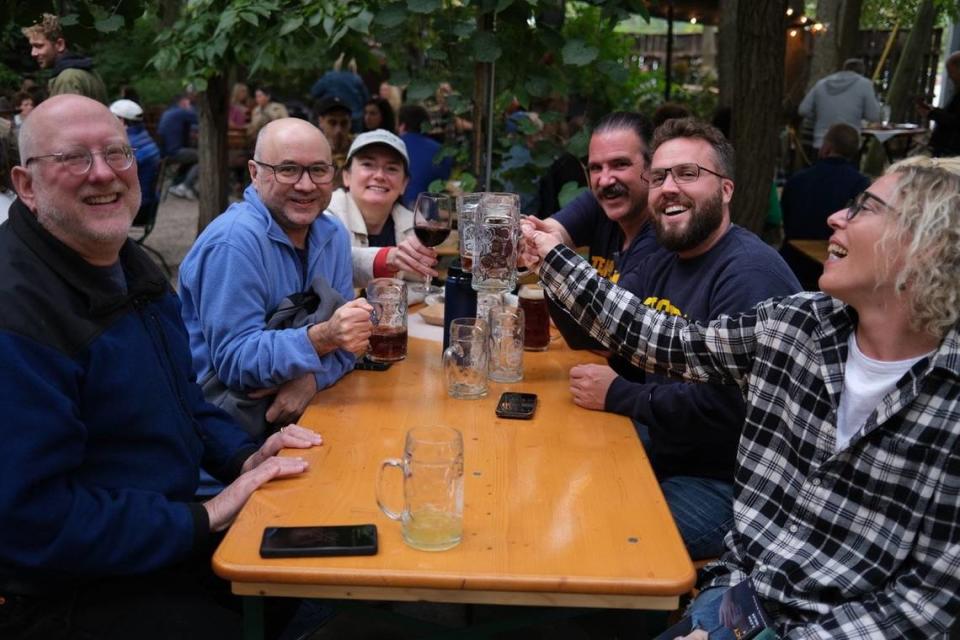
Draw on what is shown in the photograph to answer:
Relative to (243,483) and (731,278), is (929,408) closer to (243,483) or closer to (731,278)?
(731,278)

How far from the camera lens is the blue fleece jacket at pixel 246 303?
2342 millimetres

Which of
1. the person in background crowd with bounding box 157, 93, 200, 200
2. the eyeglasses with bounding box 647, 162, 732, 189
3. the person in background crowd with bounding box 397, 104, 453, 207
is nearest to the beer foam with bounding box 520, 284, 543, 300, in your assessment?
the eyeglasses with bounding box 647, 162, 732, 189

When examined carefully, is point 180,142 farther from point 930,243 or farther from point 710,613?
point 930,243

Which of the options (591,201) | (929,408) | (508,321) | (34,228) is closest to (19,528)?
(34,228)

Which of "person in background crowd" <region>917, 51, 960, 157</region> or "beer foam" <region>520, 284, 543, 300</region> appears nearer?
"beer foam" <region>520, 284, 543, 300</region>

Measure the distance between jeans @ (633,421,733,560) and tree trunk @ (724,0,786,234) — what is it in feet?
9.46

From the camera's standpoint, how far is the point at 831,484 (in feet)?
5.60

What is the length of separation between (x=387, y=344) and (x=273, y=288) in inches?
13.7

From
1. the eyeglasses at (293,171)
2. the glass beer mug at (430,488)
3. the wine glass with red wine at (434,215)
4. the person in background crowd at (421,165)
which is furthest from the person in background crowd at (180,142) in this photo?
the glass beer mug at (430,488)

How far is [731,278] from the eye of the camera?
7.80 ft

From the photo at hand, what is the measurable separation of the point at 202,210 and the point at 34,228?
5.56 metres

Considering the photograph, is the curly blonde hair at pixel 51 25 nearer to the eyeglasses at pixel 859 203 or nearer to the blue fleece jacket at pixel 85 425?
the blue fleece jacket at pixel 85 425

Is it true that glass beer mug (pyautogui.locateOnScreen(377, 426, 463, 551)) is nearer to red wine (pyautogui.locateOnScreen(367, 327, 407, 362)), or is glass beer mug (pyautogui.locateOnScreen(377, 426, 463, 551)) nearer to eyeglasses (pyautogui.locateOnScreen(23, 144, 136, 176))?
eyeglasses (pyautogui.locateOnScreen(23, 144, 136, 176))

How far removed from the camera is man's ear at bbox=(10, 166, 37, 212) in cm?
182
